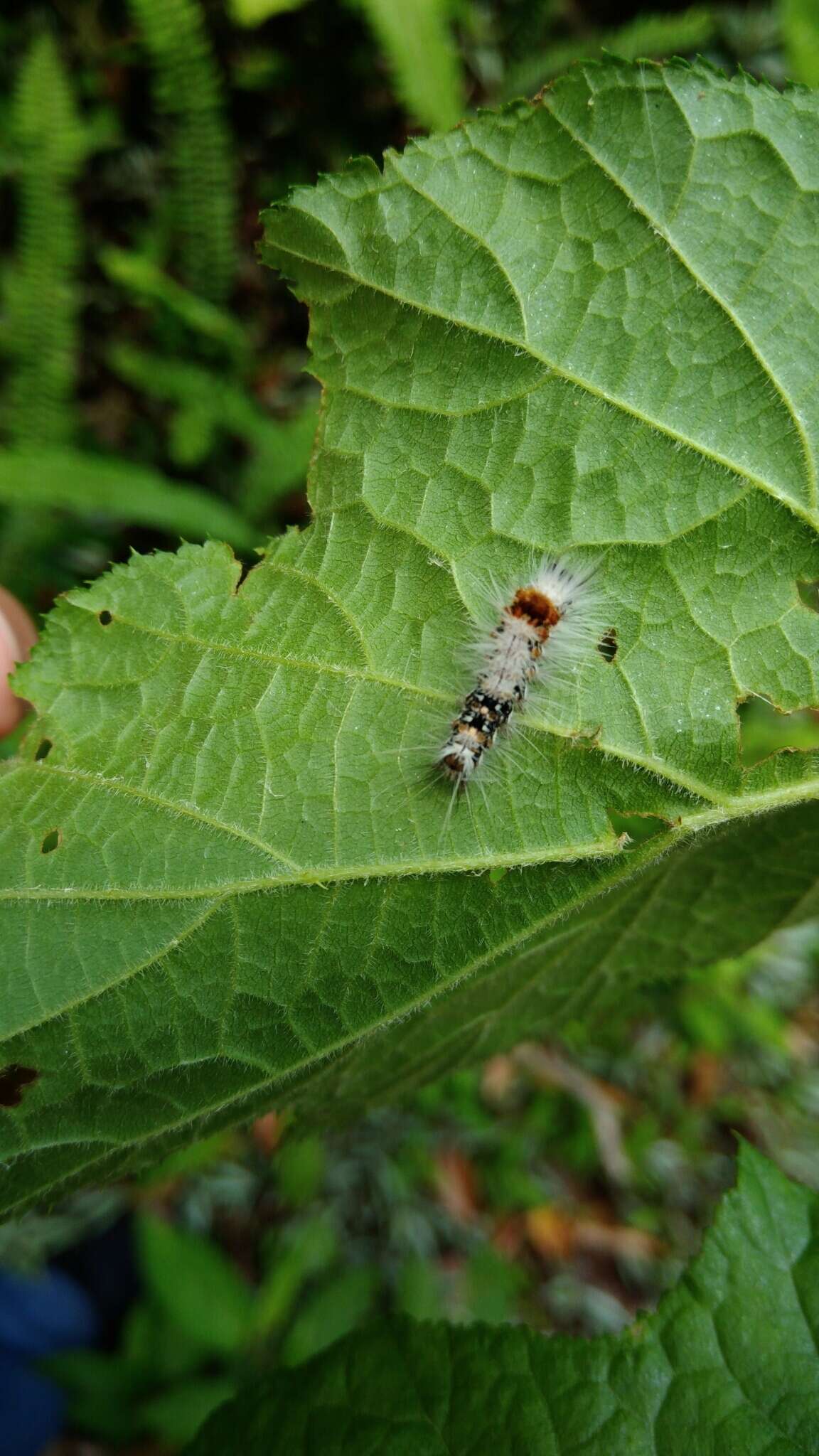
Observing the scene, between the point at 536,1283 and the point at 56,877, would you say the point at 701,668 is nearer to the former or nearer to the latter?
the point at 56,877

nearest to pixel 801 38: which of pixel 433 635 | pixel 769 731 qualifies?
pixel 769 731

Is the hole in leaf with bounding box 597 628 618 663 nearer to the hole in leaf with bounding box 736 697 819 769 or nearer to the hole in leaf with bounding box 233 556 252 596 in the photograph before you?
the hole in leaf with bounding box 233 556 252 596

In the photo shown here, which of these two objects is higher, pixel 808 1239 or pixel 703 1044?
pixel 808 1239

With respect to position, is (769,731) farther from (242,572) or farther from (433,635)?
(242,572)

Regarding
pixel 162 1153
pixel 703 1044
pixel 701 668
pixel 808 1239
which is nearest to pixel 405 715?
pixel 701 668

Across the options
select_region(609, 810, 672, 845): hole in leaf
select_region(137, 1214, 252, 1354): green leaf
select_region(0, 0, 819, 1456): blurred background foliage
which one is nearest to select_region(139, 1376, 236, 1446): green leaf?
select_region(137, 1214, 252, 1354): green leaf
